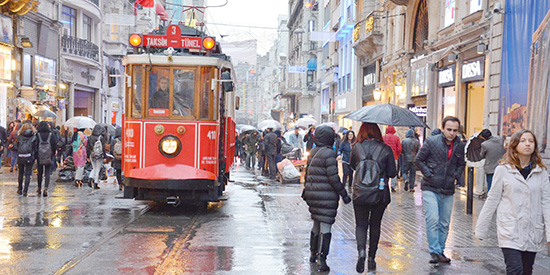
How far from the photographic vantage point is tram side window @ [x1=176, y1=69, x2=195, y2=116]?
38.7ft

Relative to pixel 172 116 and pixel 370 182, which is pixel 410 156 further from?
pixel 370 182

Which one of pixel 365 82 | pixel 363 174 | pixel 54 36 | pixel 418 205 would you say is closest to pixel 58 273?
pixel 363 174

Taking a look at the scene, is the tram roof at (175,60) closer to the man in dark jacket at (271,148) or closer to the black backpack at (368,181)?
the black backpack at (368,181)

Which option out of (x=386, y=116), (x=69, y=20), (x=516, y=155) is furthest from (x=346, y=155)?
(x=69, y=20)

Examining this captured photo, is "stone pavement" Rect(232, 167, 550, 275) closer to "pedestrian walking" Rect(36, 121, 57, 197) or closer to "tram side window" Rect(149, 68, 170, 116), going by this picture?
"tram side window" Rect(149, 68, 170, 116)

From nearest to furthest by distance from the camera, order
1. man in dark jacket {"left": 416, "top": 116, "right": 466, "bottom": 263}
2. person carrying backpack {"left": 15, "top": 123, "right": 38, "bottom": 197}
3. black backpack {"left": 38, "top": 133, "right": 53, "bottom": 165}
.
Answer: man in dark jacket {"left": 416, "top": 116, "right": 466, "bottom": 263}
person carrying backpack {"left": 15, "top": 123, "right": 38, "bottom": 197}
black backpack {"left": 38, "top": 133, "right": 53, "bottom": 165}

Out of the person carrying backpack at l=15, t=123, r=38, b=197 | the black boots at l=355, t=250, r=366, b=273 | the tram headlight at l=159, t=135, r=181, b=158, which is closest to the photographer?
the black boots at l=355, t=250, r=366, b=273

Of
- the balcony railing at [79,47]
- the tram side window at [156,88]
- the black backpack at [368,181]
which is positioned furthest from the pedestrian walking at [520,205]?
the balcony railing at [79,47]

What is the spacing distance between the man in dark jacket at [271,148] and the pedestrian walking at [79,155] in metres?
6.22

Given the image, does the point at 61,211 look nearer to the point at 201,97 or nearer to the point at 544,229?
the point at 201,97

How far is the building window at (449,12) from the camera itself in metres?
20.2

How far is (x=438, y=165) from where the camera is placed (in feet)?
26.5

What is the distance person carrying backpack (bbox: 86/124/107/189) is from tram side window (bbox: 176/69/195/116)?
554 cm

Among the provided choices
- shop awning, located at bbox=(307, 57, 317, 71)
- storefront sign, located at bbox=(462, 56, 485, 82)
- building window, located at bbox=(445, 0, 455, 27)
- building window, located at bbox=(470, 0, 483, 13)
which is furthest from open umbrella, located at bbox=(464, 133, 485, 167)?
shop awning, located at bbox=(307, 57, 317, 71)
